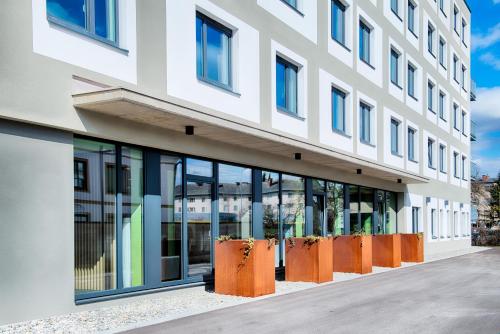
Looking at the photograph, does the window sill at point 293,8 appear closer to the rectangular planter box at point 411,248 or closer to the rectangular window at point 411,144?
the rectangular planter box at point 411,248

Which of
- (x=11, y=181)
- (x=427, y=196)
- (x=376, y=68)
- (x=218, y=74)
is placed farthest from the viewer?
(x=427, y=196)

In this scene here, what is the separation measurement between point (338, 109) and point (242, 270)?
9723mm

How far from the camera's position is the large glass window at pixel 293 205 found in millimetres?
16562

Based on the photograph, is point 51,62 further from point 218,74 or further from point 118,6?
point 218,74

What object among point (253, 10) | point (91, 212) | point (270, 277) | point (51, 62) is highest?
point (253, 10)

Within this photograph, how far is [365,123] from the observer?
72.3 feet

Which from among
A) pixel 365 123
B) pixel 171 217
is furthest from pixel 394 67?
pixel 171 217

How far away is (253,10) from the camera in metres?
14.4

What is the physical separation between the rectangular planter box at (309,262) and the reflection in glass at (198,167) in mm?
2883

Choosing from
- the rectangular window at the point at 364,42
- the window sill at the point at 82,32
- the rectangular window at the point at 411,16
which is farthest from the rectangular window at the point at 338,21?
the window sill at the point at 82,32

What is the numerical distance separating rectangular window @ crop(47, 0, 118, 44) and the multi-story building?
3 centimetres

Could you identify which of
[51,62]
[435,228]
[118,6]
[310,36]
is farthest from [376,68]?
[51,62]

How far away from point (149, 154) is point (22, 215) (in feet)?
10.7

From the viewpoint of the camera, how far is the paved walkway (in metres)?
8.33
